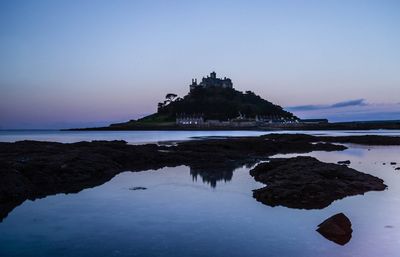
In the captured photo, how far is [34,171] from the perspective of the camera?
20391 mm

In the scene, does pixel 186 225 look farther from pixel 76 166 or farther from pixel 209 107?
pixel 209 107

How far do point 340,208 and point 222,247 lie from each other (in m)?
6.60

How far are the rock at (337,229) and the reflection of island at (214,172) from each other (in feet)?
29.5

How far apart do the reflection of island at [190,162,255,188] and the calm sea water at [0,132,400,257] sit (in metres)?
2.90

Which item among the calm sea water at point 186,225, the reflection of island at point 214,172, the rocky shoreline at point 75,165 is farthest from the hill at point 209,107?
the calm sea water at point 186,225

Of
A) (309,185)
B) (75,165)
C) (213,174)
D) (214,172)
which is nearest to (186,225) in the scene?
(309,185)

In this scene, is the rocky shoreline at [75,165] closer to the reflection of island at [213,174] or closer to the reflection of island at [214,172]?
the reflection of island at [214,172]

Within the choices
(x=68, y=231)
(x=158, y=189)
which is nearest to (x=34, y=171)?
(x=158, y=189)

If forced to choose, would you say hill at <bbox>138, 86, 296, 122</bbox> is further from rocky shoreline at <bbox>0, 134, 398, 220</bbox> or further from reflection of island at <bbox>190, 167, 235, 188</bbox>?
reflection of island at <bbox>190, 167, 235, 188</bbox>

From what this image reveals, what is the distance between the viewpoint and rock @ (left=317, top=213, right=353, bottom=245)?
35.8 feet

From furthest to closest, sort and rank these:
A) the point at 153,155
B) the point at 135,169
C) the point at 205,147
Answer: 1. the point at 205,147
2. the point at 153,155
3. the point at 135,169

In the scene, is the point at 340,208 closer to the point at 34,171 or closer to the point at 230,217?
the point at 230,217

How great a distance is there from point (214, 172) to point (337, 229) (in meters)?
14.5

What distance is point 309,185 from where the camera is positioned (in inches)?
665
